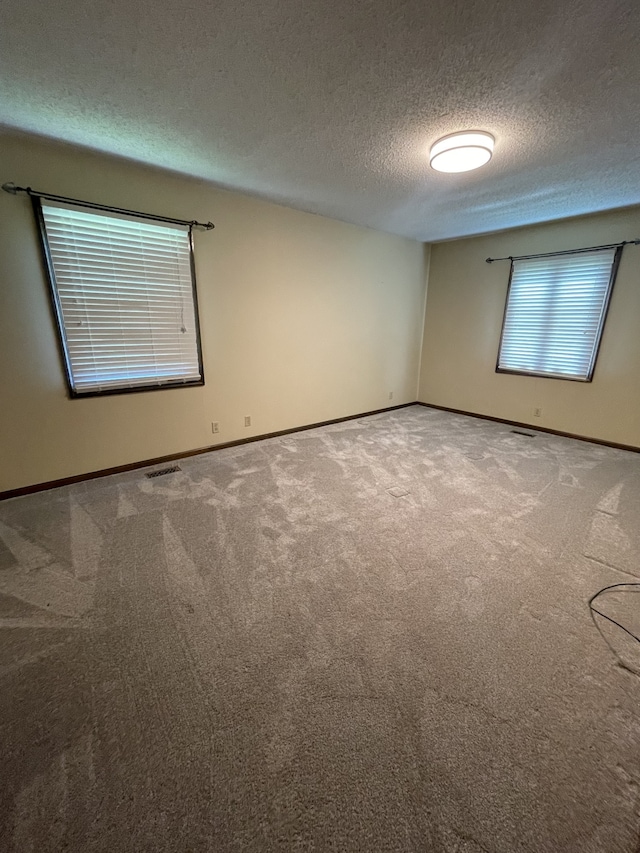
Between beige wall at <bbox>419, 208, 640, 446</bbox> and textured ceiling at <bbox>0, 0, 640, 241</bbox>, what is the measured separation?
1155 millimetres

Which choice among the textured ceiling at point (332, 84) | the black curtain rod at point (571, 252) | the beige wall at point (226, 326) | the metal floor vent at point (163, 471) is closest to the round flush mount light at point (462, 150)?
the textured ceiling at point (332, 84)

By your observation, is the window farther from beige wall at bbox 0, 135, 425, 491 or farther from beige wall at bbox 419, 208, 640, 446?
beige wall at bbox 0, 135, 425, 491

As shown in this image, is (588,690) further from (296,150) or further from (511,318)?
(511,318)

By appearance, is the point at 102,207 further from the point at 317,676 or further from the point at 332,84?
the point at 317,676

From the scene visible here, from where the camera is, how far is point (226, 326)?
3.32m

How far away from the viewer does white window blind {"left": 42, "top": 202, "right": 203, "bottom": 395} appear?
249 cm

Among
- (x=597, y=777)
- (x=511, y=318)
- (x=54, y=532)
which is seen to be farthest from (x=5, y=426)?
(x=511, y=318)

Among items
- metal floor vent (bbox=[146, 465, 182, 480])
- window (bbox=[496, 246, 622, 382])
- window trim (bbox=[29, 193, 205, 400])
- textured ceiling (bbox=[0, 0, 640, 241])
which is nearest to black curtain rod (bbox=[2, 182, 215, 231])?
window trim (bbox=[29, 193, 205, 400])

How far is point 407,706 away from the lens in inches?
46.1

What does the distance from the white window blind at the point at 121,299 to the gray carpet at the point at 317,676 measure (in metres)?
1.16

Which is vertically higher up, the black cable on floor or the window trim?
the window trim

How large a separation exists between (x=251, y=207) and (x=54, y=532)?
3.22 meters

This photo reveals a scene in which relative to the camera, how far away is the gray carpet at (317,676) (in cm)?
90

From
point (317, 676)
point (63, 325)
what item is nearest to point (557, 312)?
point (317, 676)
